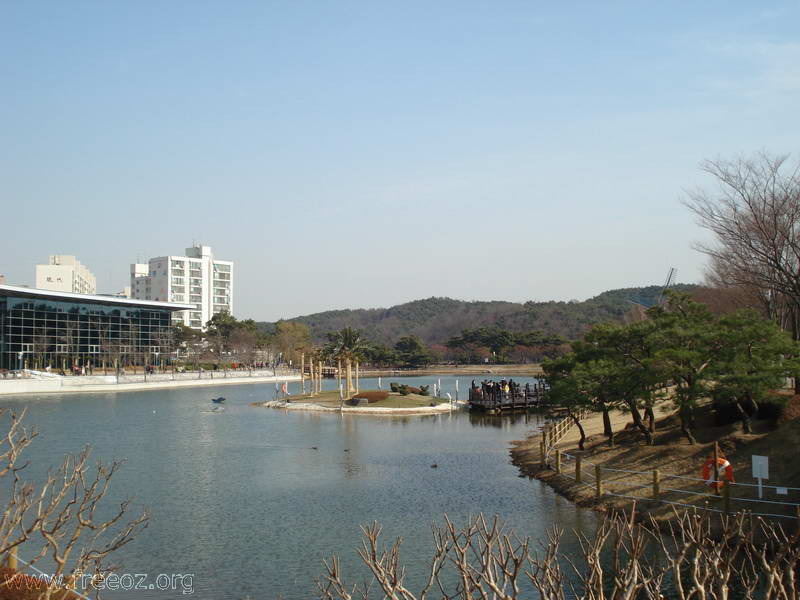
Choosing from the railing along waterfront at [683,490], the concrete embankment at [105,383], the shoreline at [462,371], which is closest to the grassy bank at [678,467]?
the railing along waterfront at [683,490]

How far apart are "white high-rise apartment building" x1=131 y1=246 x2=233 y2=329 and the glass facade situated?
194 ft

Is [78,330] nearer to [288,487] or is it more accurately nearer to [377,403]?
[377,403]

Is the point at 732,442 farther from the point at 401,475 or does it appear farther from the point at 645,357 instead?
the point at 401,475

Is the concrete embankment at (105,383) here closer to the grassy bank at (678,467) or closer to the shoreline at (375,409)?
the shoreline at (375,409)

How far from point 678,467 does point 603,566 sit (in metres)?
9.70

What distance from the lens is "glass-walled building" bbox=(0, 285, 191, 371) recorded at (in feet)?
319

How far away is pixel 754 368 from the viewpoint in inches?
1123

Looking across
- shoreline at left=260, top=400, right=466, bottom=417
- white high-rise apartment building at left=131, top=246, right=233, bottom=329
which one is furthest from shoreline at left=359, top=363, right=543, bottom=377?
shoreline at left=260, top=400, right=466, bottom=417

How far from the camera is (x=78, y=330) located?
4158 inches

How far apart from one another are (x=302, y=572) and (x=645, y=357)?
19.7 metres

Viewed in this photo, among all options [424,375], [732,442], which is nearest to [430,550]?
[732,442]

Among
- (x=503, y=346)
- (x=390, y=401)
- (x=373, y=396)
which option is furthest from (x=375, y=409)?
(x=503, y=346)

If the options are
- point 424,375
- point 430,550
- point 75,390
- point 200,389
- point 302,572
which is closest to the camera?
point 302,572

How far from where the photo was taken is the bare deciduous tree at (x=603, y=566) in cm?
728
